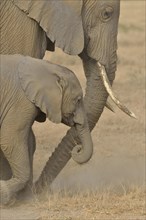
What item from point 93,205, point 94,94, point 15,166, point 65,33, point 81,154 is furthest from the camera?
point 94,94

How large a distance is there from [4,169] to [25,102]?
77 centimetres

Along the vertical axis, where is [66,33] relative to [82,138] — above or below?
above

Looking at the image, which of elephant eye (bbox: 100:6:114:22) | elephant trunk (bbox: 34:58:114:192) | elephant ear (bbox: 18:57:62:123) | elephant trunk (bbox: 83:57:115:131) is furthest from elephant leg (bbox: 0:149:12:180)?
elephant eye (bbox: 100:6:114:22)

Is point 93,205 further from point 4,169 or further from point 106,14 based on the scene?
point 106,14

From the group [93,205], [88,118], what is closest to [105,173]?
[88,118]

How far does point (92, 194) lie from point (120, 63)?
9822mm

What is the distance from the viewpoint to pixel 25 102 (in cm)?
683

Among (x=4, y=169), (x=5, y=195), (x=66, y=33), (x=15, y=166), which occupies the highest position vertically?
(x=66, y=33)

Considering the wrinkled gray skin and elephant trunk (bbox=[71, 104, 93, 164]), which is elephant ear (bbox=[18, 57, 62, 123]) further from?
the wrinkled gray skin

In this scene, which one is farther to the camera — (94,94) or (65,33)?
(94,94)

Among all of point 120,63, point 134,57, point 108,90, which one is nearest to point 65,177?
point 108,90

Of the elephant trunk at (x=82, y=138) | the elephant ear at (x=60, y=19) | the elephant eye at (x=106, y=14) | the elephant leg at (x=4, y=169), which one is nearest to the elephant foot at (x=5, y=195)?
the elephant leg at (x=4, y=169)

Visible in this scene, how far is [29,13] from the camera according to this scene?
7.55 meters

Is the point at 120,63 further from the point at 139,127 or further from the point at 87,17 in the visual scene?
the point at 87,17
